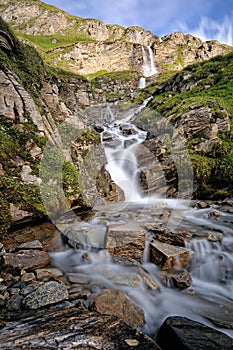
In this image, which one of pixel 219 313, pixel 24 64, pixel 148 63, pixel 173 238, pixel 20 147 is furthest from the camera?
pixel 148 63

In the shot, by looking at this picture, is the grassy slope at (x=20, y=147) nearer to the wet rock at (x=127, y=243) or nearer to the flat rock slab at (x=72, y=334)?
the wet rock at (x=127, y=243)

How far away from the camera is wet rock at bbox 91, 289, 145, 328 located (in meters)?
2.80

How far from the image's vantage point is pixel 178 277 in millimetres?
4004

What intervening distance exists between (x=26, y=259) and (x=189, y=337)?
9.92 ft

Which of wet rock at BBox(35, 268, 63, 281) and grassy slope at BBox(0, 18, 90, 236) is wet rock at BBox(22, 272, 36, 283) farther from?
grassy slope at BBox(0, 18, 90, 236)

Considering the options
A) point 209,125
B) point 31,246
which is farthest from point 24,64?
point 209,125

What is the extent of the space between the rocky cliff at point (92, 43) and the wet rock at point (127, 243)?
4804 cm

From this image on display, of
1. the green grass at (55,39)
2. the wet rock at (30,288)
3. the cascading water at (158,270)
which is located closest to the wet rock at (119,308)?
the cascading water at (158,270)

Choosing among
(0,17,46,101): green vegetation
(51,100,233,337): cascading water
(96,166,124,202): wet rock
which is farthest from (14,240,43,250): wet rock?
(0,17,46,101): green vegetation

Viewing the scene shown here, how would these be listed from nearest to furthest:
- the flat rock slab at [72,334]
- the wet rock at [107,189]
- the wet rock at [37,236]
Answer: the flat rock slab at [72,334] < the wet rock at [37,236] < the wet rock at [107,189]

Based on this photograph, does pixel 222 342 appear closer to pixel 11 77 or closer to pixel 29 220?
pixel 29 220

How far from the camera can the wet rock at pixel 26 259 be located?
3.72 meters

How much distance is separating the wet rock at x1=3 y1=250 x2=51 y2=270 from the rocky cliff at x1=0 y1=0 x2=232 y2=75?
A: 48376 mm

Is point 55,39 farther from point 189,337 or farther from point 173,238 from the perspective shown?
point 189,337
